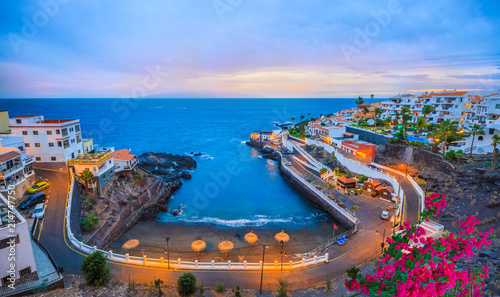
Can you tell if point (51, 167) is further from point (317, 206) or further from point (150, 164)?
point (317, 206)

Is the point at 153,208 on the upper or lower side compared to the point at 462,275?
lower

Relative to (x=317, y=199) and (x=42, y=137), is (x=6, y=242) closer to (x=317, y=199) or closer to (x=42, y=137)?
(x=42, y=137)

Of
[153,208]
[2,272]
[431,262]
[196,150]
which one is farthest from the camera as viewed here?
[196,150]

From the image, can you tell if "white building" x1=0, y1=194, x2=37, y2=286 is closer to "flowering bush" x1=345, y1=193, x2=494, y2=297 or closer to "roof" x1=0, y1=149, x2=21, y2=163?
"roof" x1=0, y1=149, x2=21, y2=163

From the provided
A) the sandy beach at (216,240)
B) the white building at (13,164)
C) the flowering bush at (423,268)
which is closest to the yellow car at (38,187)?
the white building at (13,164)

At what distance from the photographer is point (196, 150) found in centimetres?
8056

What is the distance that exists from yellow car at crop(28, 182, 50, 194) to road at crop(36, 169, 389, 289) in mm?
3985

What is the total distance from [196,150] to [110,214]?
5163cm

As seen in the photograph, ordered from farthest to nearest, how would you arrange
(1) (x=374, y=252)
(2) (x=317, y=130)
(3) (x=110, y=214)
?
(2) (x=317, y=130) < (3) (x=110, y=214) < (1) (x=374, y=252)

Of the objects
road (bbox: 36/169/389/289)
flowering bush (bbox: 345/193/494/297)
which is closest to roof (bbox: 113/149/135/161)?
road (bbox: 36/169/389/289)

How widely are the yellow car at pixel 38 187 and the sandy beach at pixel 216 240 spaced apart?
10.2 meters

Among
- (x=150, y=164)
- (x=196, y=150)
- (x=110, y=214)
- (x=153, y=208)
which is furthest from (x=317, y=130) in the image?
(x=110, y=214)

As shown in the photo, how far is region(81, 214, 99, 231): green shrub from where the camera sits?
25.5 meters

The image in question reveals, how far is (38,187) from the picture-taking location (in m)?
28.3
